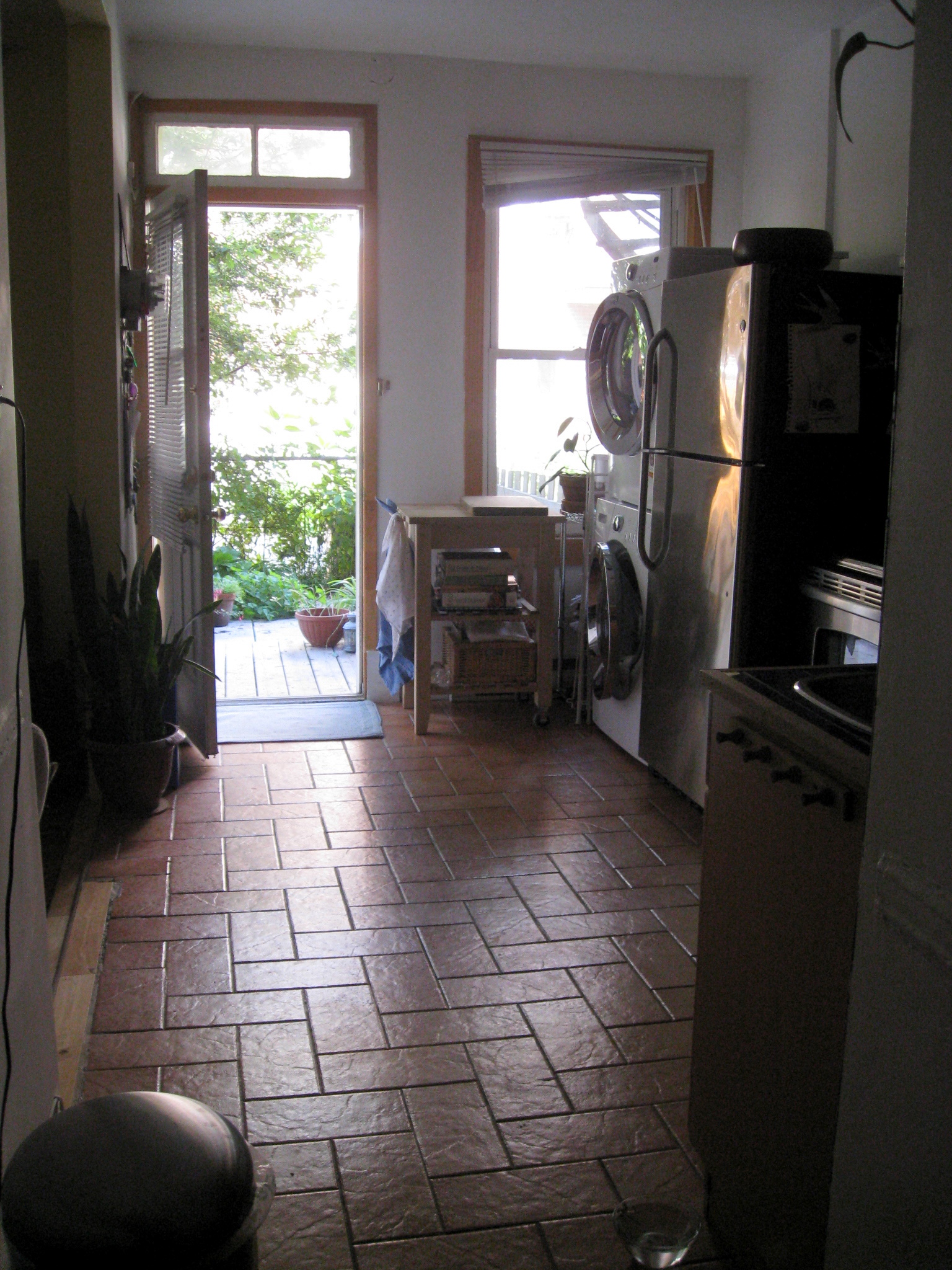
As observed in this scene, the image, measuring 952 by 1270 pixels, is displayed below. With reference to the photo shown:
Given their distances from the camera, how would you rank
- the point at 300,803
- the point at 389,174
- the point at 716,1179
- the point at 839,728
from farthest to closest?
1. the point at 389,174
2. the point at 300,803
3. the point at 716,1179
4. the point at 839,728

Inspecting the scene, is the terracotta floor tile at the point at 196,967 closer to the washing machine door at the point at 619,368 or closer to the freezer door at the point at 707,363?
the freezer door at the point at 707,363

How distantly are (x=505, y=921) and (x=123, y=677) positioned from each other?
1436mm

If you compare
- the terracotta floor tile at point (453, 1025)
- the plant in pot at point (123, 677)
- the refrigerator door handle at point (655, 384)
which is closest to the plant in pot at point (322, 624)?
the plant in pot at point (123, 677)

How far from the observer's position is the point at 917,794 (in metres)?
1.12

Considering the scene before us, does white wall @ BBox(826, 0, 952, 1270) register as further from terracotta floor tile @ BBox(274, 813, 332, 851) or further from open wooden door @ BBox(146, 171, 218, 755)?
open wooden door @ BBox(146, 171, 218, 755)

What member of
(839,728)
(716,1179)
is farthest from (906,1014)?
(716,1179)

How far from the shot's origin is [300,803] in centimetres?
382

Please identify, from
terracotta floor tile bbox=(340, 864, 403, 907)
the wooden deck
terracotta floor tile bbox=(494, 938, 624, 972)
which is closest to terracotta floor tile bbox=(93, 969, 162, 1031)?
terracotta floor tile bbox=(340, 864, 403, 907)

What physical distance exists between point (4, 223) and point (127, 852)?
2122 millimetres

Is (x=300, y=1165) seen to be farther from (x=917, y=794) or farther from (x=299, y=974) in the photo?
(x=917, y=794)

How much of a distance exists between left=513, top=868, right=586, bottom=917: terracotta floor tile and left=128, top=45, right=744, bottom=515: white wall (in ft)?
7.18

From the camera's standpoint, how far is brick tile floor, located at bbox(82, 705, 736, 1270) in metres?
1.96

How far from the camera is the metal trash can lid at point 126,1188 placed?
3.43 feet

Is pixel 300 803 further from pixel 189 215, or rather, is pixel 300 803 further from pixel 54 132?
pixel 54 132
